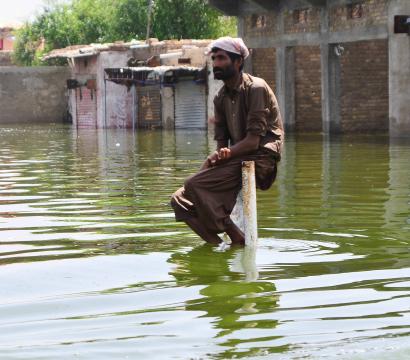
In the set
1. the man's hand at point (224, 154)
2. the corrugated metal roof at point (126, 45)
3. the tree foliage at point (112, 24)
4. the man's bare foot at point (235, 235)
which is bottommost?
the man's bare foot at point (235, 235)

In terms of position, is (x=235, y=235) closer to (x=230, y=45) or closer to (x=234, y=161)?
(x=234, y=161)

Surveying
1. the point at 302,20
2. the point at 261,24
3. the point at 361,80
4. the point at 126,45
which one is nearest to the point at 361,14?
the point at 361,80

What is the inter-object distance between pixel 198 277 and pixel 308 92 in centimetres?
2511

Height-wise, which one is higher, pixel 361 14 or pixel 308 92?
pixel 361 14

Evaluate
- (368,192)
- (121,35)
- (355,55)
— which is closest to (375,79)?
(355,55)

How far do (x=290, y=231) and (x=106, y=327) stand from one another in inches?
155

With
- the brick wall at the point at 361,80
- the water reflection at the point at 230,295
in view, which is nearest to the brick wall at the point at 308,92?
the brick wall at the point at 361,80

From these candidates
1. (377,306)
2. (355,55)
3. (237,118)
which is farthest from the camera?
(355,55)

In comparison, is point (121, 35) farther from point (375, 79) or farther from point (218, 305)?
point (218, 305)

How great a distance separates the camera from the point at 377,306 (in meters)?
5.82

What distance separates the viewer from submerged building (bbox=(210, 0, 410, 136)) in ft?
80.4

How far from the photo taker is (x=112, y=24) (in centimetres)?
5666

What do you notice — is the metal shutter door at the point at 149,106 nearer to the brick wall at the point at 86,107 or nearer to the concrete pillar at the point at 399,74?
the brick wall at the point at 86,107

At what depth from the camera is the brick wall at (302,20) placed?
95.3ft
